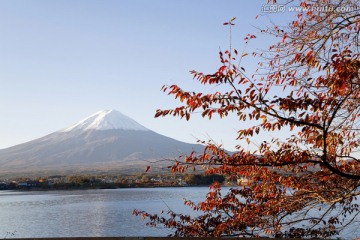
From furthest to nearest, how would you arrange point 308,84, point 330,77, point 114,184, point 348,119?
point 114,184, point 348,119, point 308,84, point 330,77

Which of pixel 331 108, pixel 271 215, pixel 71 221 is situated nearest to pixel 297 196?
pixel 271 215

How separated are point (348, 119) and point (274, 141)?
1377mm

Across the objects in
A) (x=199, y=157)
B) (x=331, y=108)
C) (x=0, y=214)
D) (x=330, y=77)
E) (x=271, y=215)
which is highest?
(x=330, y=77)

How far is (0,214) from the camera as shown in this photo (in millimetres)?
38750

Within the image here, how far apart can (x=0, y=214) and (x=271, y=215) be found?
121ft

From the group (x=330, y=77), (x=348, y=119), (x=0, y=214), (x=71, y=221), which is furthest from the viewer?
(x=0, y=214)

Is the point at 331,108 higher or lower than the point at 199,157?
higher

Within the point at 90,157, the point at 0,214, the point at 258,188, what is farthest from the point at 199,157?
the point at 90,157

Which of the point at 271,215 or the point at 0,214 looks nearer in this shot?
the point at 271,215

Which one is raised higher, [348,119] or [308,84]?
[308,84]

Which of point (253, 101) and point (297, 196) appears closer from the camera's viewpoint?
point (253, 101)

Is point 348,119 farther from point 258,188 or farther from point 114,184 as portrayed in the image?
point 114,184

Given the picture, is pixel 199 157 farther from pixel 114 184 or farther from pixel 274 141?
pixel 114 184

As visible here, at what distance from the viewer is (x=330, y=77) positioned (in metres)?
5.44
